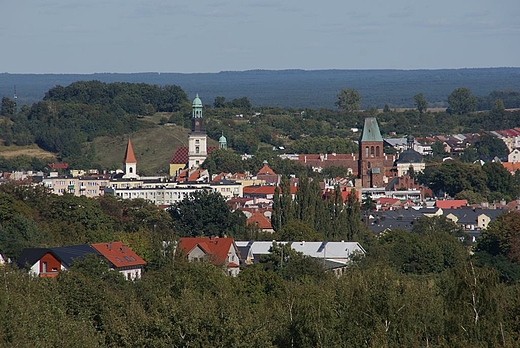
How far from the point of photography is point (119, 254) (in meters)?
52.4

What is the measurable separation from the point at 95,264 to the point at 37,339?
52.0 feet

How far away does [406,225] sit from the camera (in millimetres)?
79438

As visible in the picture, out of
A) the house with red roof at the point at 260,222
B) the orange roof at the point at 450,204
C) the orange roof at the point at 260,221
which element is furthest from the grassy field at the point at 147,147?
the orange roof at the point at 260,221

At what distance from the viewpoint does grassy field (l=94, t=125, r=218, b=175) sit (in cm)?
13038

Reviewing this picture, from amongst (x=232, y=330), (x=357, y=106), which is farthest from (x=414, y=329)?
(x=357, y=106)

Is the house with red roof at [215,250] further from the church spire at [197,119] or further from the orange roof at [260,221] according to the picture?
the church spire at [197,119]

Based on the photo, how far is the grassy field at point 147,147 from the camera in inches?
5133

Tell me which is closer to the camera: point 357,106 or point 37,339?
point 37,339

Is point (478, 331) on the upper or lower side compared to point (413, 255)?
upper

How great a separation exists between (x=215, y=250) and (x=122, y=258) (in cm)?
620

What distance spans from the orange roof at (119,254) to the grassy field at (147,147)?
73.0 metres

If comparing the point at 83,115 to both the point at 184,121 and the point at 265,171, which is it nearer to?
the point at 184,121

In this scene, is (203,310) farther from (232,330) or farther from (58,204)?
(58,204)

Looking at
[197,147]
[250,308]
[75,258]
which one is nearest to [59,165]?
[197,147]
